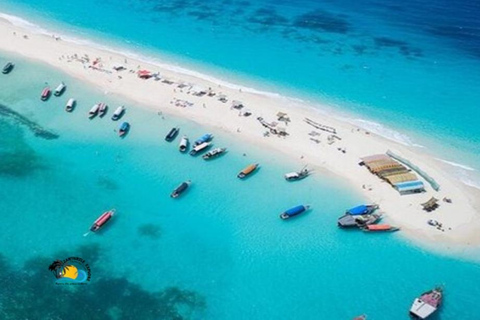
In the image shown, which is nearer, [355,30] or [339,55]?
[339,55]

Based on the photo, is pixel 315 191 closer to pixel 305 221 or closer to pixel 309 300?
pixel 305 221

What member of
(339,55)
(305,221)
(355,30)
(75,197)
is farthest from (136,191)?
(355,30)

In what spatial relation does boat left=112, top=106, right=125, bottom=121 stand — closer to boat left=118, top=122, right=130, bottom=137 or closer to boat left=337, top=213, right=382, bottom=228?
boat left=118, top=122, right=130, bottom=137

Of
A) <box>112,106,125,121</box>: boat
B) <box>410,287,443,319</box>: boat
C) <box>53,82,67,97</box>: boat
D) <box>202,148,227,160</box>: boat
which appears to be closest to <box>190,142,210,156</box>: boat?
<box>202,148,227,160</box>: boat

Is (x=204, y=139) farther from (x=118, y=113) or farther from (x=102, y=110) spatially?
(x=102, y=110)

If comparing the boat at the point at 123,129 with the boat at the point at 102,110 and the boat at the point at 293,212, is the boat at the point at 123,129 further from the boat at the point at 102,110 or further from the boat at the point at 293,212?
the boat at the point at 293,212

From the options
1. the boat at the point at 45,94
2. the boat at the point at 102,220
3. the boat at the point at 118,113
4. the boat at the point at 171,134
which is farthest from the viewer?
the boat at the point at 45,94

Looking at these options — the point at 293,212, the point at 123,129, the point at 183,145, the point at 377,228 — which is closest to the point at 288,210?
the point at 293,212

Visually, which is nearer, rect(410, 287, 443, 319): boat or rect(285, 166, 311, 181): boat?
rect(410, 287, 443, 319): boat

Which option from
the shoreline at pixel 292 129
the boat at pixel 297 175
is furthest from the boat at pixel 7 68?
the boat at pixel 297 175
